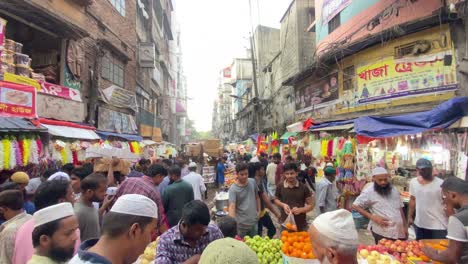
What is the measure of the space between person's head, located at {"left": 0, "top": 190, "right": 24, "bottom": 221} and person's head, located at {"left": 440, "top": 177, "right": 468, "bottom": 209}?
5039 mm

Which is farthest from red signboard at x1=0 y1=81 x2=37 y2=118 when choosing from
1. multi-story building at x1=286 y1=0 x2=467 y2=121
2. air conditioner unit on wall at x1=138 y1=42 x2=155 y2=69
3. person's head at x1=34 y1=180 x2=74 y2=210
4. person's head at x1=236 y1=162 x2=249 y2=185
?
air conditioner unit on wall at x1=138 y1=42 x2=155 y2=69

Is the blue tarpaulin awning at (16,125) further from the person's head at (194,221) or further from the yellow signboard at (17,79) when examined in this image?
the person's head at (194,221)

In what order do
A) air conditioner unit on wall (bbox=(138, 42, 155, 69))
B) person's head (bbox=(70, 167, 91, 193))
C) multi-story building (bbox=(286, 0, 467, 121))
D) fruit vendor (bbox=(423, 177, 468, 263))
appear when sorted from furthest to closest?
air conditioner unit on wall (bbox=(138, 42, 155, 69))
multi-story building (bbox=(286, 0, 467, 121))
person's head (bbox=(70, 167, 91, 193))
fruit vendor (bbox=(423, 177, 468, 263))

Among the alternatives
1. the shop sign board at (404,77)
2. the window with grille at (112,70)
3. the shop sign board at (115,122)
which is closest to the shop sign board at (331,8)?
the shop sign board at (404,77)

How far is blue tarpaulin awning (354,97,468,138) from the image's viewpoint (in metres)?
6.09

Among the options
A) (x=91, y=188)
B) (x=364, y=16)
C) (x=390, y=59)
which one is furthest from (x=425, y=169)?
(x=364, y=16)

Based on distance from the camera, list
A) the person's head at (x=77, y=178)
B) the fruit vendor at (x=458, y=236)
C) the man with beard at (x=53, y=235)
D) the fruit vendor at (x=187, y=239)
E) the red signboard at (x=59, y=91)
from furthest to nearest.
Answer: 1. the red signboard at (x=59, y=91)
2. the person's head at (x=77, y=178)
3. the fruit vendor at (x=458, y=236)
4. the fruit vendor at (x=187, y=239)
5. the man with beard at (x=53, y=235)

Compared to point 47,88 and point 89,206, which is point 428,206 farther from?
point 47,88

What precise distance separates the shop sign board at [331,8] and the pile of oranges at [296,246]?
12769mm

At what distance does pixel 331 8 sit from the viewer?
1538 cm

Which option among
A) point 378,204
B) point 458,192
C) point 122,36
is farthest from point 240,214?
point 122,36

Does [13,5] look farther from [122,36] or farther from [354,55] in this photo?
[354,55]

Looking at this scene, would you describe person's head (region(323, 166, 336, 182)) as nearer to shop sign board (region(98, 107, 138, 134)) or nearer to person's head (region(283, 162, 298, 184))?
person's head (region(283, 162, 298, 184))

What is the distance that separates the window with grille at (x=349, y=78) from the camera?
12.4m
